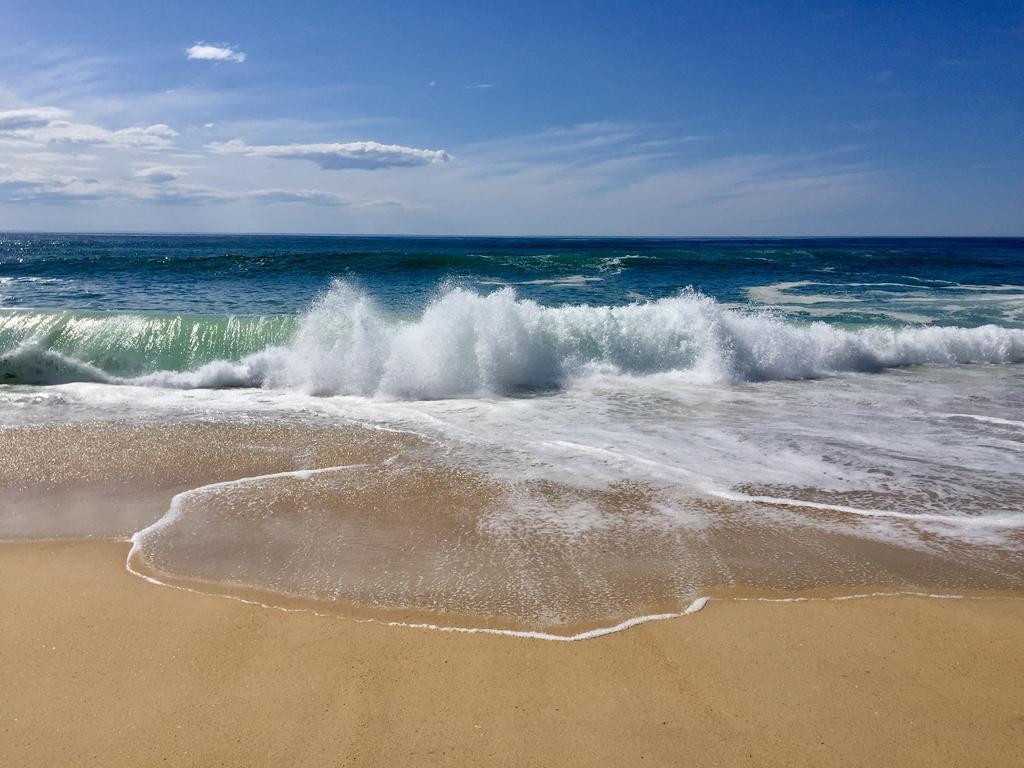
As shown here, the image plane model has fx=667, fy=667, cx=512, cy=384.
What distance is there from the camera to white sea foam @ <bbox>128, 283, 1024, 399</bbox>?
933cm

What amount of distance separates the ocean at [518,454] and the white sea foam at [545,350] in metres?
0.04

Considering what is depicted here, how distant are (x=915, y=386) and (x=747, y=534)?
6.79m

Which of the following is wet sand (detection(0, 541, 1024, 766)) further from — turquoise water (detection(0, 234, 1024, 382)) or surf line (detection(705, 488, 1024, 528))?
turquoise water (detection(0, 234, 1024, 382))

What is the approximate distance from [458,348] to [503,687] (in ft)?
23.8

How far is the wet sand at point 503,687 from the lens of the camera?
258 centimetres

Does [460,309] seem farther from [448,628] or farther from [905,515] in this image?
[448,628]

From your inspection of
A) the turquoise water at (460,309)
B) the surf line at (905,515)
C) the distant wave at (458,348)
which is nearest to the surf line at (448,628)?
the surf line at (905,515)

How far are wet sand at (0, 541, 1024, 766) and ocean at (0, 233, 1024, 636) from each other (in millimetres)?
258

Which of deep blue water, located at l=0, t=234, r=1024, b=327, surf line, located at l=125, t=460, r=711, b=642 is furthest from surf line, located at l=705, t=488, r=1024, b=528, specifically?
deep blue water, located at l=0, t=234, r=1024, b=327

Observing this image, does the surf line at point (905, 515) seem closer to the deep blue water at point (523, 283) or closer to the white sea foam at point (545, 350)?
the white sea foam at point (545, 350)

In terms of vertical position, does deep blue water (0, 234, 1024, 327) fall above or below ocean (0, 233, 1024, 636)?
above

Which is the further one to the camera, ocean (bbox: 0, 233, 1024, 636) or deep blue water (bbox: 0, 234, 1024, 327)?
deep blue water (bbox: 0, 234, 1024, 327)

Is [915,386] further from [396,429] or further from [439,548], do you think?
[439,548]

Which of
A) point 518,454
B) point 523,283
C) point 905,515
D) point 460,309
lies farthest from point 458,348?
point 523,283
